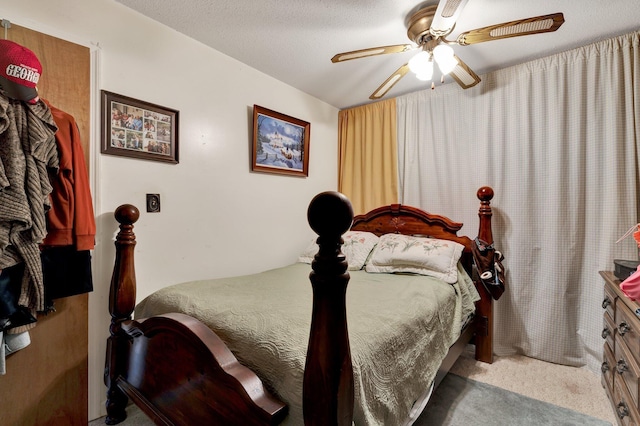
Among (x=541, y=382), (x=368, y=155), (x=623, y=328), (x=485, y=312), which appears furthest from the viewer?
(x=368, y=155)

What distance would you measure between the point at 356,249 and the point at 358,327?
1.35 m

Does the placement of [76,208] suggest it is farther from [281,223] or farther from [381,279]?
[381,279]

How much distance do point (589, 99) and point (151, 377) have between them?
308cm

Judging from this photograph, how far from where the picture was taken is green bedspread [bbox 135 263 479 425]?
37.0 inches

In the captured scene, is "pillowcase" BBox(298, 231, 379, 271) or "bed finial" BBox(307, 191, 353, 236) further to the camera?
"pillowcase" BBox(298, 231, 379, 271)

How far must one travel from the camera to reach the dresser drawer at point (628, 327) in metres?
1.26

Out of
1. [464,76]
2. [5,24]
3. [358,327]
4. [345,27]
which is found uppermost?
[345,27]

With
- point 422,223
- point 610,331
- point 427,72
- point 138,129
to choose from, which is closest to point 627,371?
point 610,331

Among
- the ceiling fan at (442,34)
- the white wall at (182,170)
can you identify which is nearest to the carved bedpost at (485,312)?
the ceiling fan at (442,34)

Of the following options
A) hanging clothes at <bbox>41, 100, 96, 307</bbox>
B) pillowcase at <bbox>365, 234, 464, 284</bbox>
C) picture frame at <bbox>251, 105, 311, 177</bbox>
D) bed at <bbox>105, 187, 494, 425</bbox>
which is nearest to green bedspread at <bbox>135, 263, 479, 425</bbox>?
bed at <bbox>105, 187, 494, 425</bbox>

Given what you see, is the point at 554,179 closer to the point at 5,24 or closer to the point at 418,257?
the point at 418,257

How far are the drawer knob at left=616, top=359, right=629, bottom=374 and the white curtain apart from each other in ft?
2.02

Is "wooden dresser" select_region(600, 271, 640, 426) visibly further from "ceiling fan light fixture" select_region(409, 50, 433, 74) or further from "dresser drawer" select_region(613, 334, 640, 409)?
"ceiling fan light fixture" select_region(409, 50, 433, 74)

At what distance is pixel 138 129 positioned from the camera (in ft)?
5.72
